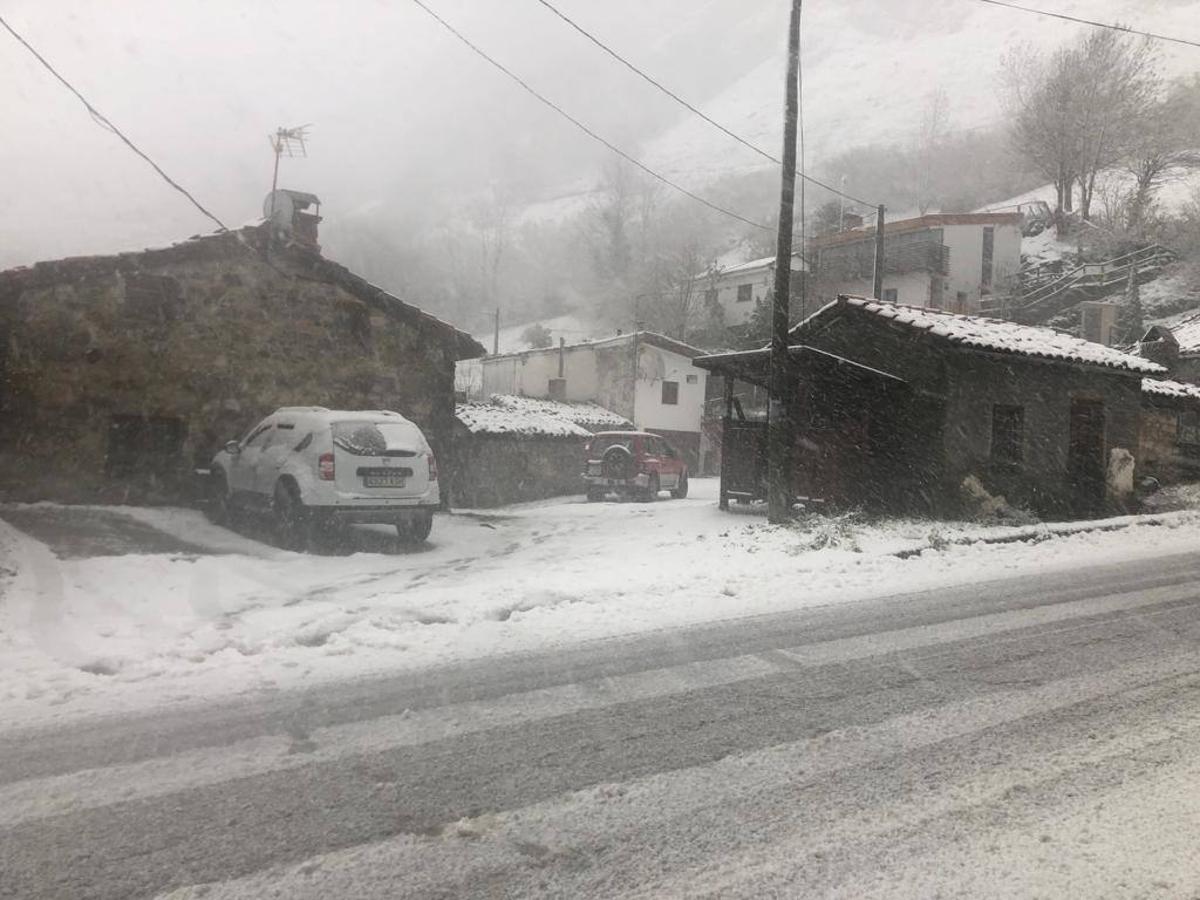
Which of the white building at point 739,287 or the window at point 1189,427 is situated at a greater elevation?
the white building at point 739,287

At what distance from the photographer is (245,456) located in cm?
1170

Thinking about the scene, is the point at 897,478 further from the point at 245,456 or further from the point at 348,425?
the point at 245,456

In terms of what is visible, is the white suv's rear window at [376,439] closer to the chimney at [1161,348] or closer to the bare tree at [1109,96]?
the chimney at [1161,348]

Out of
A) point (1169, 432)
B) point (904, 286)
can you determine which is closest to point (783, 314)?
point (1169, 432)

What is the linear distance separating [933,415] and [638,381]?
80.8ft

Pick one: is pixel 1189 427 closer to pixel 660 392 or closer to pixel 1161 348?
pixel 1161 348

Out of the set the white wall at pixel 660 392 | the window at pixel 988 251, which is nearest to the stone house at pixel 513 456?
the white wall at pixel 660 392

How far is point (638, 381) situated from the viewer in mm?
38562

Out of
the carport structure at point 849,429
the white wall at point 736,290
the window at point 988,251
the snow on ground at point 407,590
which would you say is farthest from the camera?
the window at point 988,251

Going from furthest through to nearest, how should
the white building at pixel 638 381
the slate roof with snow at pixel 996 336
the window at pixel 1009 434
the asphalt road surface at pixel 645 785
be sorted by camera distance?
the white building at pixel 638 381 → the window at pixel 1009 434 → the slate roof with snow at pixel 996 336 → the asphalt road surface at pixel 645 785

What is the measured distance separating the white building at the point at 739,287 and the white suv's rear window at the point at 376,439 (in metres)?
39.4

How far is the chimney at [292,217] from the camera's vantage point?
1534cm

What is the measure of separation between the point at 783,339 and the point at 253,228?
9968mm

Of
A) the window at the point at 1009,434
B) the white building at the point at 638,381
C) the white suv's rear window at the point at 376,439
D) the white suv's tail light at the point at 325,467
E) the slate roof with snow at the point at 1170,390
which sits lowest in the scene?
the white suv's tail light at the point at 325,467
